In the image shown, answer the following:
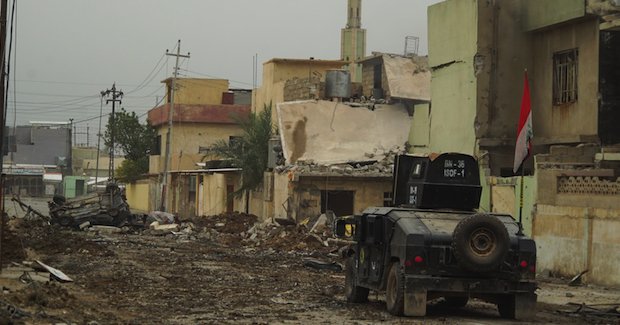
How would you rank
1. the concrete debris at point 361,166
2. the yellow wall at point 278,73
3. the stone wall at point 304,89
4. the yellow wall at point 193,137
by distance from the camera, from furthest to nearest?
the yellow wall at point 193,137 < the yellow wall at point 278,73 < the stone wall at point 304,89 < the concrete debris at point 361,166

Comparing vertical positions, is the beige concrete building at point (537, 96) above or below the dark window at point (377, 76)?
below

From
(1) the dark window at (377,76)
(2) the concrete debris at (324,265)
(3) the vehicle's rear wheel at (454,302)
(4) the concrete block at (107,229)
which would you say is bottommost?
(4) the concrete block at (107,229)

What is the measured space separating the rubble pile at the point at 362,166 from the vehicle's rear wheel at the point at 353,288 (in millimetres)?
16385

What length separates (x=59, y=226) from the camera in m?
32.8

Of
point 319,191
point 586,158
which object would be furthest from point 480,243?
point 319,191

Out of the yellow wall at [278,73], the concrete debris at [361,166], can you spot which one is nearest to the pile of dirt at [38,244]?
the concrete debris at [361,166]

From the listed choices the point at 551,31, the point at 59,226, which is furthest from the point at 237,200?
the point at 551,31

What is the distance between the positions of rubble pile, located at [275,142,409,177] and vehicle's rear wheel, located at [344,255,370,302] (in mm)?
16385

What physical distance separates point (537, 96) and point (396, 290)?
15.8 meters

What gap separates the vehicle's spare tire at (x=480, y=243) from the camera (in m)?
10.2

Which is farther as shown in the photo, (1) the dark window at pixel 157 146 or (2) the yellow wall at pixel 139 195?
(2) the yellow wall at pixel 139 195

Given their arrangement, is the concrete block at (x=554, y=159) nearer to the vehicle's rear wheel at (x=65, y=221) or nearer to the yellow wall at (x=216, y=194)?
the vehicle's rear wheel at (x=65, y=221)

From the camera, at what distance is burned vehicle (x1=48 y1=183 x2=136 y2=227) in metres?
33.2

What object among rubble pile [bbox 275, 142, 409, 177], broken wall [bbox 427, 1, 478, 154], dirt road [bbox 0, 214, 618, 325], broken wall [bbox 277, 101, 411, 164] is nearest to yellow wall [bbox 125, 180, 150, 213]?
broken wall [bbox 277, 101, 411, 164]
